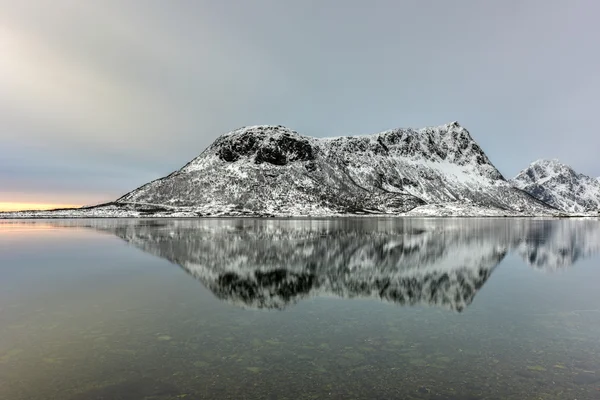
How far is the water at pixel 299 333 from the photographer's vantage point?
1251 centimetres

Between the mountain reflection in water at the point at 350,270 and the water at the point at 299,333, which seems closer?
the water at the point at 299,333

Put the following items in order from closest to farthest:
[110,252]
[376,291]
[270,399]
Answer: [270,399] < [376,291] < [110,252]

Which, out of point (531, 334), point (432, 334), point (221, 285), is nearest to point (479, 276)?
point (531, 334)

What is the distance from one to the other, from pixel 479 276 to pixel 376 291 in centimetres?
1311

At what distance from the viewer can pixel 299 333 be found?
18.2 meters

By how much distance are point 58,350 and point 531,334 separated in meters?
22.8

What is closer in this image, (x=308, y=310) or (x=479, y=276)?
(x=308, y=310)

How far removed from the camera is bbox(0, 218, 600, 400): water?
492 inches

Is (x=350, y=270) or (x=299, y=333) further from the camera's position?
(x=350, y=270)

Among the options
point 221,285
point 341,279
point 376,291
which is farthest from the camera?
point 341,279

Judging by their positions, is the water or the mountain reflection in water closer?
the water

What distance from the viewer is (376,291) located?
2788cm

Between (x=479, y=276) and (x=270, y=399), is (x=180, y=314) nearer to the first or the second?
(x=270, y=399)

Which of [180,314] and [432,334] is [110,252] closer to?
[180,314]
